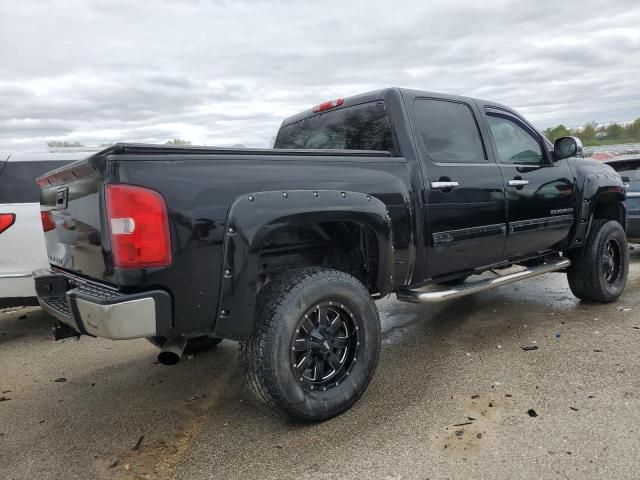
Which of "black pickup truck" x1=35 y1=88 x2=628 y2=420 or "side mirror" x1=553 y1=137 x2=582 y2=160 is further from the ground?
"side mirror" x1=553 y1=137 x2=582 y2=160

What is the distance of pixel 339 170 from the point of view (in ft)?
10.4

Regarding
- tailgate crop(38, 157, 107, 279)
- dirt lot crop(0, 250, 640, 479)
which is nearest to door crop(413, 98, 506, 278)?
dirt lot crop(0, 250, 640, 479)

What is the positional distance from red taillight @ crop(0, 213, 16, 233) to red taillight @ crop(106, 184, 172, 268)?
2.74 meters

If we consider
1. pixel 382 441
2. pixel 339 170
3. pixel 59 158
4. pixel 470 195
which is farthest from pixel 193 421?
pixel 59 158

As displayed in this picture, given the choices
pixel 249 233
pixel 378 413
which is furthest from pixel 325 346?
pixel 249 233

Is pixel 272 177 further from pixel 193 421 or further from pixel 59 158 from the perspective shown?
pixel 59 158

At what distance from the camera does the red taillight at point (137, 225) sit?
2.45m

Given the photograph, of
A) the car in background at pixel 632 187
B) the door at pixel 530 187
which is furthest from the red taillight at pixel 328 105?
the car in background at pixel 632 187

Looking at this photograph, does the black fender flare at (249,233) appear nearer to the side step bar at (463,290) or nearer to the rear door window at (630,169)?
the side step bar at (463,290)

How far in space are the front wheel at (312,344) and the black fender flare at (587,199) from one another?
288 centimetres

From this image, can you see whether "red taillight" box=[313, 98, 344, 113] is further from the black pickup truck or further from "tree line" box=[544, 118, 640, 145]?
"tree line" box=[544, 118, 640, 145]

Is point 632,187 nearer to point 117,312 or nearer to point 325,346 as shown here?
point 325,346

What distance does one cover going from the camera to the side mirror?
4.79 m

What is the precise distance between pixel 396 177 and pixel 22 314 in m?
4.80
